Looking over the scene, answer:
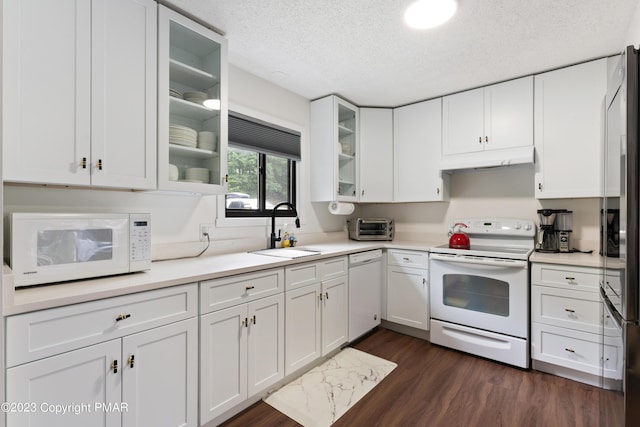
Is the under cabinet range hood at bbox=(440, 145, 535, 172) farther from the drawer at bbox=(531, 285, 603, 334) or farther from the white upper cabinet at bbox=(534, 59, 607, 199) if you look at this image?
the drawer at bbox=(531, 285, 603, 334)

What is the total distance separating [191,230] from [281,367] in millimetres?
1145

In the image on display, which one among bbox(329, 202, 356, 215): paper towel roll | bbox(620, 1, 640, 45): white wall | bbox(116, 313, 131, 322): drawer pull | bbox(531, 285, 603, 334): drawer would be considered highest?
bbox(620, 1, 640, 45): white wall

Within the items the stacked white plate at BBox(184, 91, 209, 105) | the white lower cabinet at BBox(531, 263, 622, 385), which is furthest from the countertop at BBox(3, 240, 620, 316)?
the stacked white plate at BBox(184, 91, 209, 105)

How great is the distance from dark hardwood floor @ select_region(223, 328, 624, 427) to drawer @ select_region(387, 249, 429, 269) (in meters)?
0.81

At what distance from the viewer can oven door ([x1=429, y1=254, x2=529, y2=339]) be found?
2.37 m

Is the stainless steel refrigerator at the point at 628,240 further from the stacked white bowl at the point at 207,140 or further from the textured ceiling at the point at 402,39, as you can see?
the stacked white bowl at the point at 207,140

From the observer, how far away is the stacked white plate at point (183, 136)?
6.21 ft

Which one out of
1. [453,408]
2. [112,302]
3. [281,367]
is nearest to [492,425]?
[453,408]

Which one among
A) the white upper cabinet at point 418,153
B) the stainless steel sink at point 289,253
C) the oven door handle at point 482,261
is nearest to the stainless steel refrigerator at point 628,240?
the oven door handle at point 482,261

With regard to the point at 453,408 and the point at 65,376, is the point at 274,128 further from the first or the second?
the point at 453,408

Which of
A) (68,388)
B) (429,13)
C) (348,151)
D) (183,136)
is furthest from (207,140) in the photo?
(348,151)

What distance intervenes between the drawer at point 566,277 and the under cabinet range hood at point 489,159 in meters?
0.92

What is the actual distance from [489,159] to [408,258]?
1180mm

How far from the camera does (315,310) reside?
233 cm
